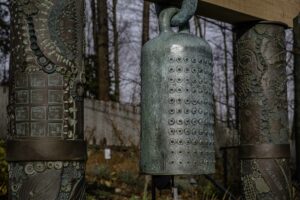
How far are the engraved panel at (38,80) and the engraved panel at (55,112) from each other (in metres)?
0.15

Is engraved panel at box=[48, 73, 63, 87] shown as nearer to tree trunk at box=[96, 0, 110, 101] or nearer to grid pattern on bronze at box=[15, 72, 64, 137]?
grid pattern on bronze at box=[15, 72, 64, 137]

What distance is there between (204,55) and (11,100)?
1229 millimetres

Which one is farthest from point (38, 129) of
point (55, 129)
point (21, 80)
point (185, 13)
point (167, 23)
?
point (185, 13)

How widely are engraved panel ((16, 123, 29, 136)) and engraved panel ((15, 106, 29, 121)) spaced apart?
4 centimetres

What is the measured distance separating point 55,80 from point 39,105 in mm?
185

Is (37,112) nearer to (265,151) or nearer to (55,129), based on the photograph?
(55,129)

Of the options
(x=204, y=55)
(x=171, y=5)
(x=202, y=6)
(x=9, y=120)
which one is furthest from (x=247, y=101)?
(x=9, y=120)

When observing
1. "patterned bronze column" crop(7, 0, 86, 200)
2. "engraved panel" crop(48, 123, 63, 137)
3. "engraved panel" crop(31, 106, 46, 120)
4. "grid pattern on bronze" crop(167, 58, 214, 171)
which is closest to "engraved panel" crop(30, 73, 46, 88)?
"patterned bronze column" crop(7, 0, 86, 200)

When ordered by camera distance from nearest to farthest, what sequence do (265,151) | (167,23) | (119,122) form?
(167,23) < (265,151) < (119,122)

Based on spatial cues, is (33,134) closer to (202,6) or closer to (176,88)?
(176,88)

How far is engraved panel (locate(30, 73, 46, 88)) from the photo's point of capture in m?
3.44

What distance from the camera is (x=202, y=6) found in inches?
201

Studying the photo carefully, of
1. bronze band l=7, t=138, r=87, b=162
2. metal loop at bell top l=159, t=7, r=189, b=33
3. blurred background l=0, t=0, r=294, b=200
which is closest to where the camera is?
bronze band l=7, t=138, r=87, b=162

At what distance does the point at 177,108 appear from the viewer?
127 inches
